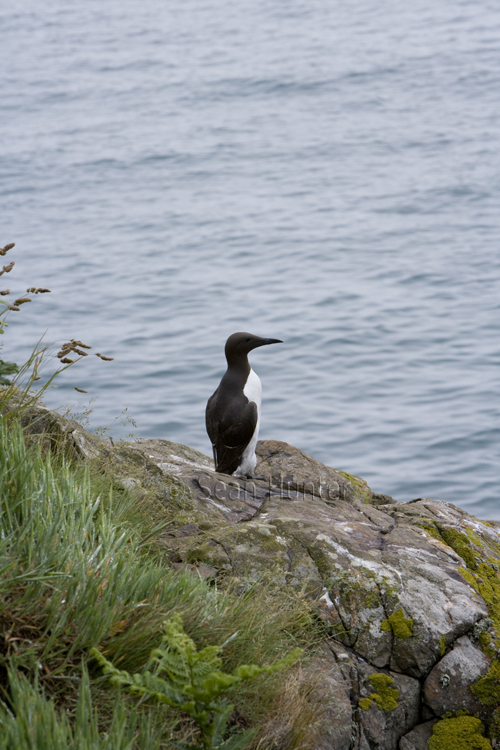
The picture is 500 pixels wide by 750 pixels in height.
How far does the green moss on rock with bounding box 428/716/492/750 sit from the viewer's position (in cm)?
342

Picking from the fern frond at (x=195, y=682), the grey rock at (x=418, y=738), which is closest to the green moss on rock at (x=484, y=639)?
the grey rock at (x=418, y=738)

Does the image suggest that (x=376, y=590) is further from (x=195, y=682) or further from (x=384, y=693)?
(x=195, y=682)

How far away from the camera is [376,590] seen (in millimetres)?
3725

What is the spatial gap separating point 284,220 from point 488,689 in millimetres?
18811

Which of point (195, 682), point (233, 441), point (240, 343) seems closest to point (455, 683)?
point (195, 682)

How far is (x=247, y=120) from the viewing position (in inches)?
1182

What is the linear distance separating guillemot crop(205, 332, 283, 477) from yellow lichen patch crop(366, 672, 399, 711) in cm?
231

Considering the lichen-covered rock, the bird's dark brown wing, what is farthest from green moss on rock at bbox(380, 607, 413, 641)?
the bird's dark brown wing

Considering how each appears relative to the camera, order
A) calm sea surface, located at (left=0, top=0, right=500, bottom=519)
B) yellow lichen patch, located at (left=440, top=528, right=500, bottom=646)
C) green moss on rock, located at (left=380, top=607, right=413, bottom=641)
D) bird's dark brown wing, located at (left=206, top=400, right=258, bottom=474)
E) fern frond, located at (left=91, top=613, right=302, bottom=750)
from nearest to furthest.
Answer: fern frond, located at (left=91, top=613, right=302, bottom=750)
green moss on rock, located at (left=380, top=607, right=413, bottom=641)
yellow lichen patch, located at (left=440, top=528, right=500, bottom=646)
bird's dark brown wing, located at (left=206, top=400, right=258, bottom=474)
calm sea surface, located at (left=0, top=0, right=500, bottom=519)

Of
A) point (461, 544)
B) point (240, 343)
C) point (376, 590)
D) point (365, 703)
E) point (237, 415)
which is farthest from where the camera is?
A: point (240, 343)

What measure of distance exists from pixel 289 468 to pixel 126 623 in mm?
2802

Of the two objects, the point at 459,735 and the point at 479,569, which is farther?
the point at 479,569

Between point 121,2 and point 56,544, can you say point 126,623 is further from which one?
point 121,2

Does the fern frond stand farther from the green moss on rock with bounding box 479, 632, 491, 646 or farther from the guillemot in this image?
the guillemot
